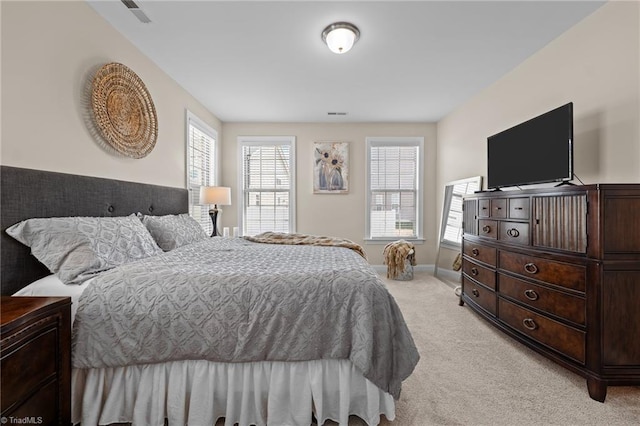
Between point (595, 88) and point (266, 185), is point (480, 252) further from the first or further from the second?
point (266, 185)

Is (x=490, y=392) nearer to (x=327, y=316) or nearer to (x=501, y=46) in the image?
(x=327, y=316)

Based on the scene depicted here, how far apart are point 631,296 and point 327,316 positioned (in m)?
1.80

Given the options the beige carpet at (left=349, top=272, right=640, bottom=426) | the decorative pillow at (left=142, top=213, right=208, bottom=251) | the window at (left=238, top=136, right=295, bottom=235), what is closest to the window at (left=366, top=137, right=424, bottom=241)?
the window at (left=238, top=136, right=295, bottom=235)

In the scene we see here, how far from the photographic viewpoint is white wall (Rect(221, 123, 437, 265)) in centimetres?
488

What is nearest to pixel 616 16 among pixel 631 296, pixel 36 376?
pixel 631 296

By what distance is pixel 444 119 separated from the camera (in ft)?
15.1

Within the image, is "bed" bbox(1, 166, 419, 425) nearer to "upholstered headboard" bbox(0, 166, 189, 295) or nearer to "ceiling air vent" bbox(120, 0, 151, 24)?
"upholstered headboard" bbox(0, 166, 189, 295)

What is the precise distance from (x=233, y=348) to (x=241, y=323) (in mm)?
123

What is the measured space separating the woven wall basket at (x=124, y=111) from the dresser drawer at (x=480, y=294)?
3427mm

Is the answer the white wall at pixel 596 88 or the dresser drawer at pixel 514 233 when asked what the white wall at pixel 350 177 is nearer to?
the white wall at pixel 596 88

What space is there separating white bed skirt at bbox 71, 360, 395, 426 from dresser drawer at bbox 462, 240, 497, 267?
1714mm

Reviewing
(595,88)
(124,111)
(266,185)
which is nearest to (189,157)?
(124,111)

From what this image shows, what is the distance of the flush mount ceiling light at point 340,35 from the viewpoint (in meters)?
2.25

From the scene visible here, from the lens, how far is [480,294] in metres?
2.70
